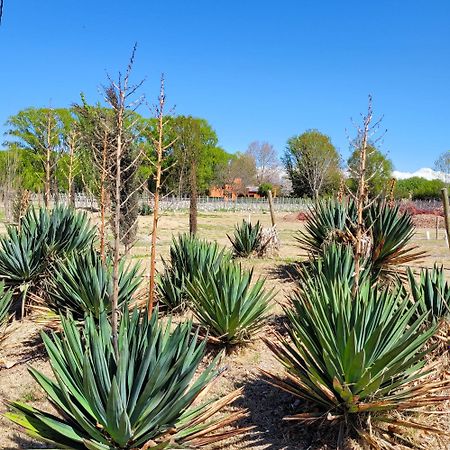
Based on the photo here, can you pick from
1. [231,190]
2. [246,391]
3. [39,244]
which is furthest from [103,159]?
[231,190]

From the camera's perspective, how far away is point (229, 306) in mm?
5223

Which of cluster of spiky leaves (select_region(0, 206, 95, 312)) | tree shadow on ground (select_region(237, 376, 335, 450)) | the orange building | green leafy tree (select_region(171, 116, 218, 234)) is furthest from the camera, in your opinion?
the orange building

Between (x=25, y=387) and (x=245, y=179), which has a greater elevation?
(x=245, y=179)

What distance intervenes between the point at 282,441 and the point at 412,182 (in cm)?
6712

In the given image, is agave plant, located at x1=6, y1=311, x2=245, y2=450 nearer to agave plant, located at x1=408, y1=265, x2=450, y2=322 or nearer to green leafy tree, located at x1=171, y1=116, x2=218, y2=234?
agave plant, located at x1=408, y1=265, x2=450, y2=322

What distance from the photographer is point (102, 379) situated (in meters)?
3.03

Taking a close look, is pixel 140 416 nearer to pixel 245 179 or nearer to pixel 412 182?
pixel 412 182

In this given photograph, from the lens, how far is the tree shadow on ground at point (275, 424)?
149 inches

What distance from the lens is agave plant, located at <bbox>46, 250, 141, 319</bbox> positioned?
567 centimetres

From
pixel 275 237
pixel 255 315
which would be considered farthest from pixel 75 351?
pixel 275 237

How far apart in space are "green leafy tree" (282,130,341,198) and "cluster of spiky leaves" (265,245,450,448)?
4738 cm

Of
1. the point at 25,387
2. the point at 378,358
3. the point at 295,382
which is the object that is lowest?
the point at 25,387

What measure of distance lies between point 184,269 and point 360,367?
146 inches

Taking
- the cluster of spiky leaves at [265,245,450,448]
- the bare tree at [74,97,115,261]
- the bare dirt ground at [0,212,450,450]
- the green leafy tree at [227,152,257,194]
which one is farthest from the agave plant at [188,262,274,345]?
the green leafy tree at [227,152,257,194]
